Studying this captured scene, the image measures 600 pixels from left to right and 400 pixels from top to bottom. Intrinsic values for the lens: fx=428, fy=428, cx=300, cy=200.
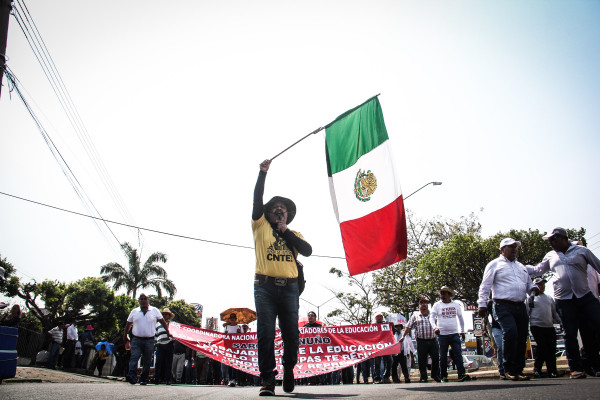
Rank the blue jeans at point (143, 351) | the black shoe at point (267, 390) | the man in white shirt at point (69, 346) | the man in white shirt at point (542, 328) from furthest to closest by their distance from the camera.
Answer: the man in white shirt at point (69, 346), the blue jeans at point (143, 351), the man in white shirt at point (542, 328), the black shoe at point (267, 390)

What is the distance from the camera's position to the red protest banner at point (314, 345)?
9344 mm

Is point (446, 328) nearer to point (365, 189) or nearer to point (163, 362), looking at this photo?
point (365, 189)

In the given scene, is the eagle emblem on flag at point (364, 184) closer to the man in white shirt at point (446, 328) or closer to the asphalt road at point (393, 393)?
the asphalt road at point (393, 393)

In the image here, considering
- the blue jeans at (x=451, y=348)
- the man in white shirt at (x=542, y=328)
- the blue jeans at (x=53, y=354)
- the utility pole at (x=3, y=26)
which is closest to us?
the utility pole at (x=3, y=26)

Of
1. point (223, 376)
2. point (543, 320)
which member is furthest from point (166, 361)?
point (543, 320)

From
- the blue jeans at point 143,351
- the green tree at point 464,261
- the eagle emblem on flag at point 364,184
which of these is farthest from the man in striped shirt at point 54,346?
the green tree at point 464,261

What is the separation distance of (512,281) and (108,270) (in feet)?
119

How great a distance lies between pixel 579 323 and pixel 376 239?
2.75 meters

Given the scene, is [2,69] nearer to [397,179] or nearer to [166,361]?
[397,179]

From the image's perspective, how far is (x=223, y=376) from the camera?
11188 millimetres

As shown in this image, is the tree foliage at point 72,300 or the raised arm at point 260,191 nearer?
the raised arm at point 260,191

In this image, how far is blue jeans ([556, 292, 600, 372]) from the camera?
5277 mm

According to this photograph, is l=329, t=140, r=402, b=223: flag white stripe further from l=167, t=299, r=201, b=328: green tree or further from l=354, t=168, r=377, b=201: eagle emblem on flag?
l=167, t=299, r=201, b=328: green tree

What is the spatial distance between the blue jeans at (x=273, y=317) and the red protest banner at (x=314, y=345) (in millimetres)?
5357
